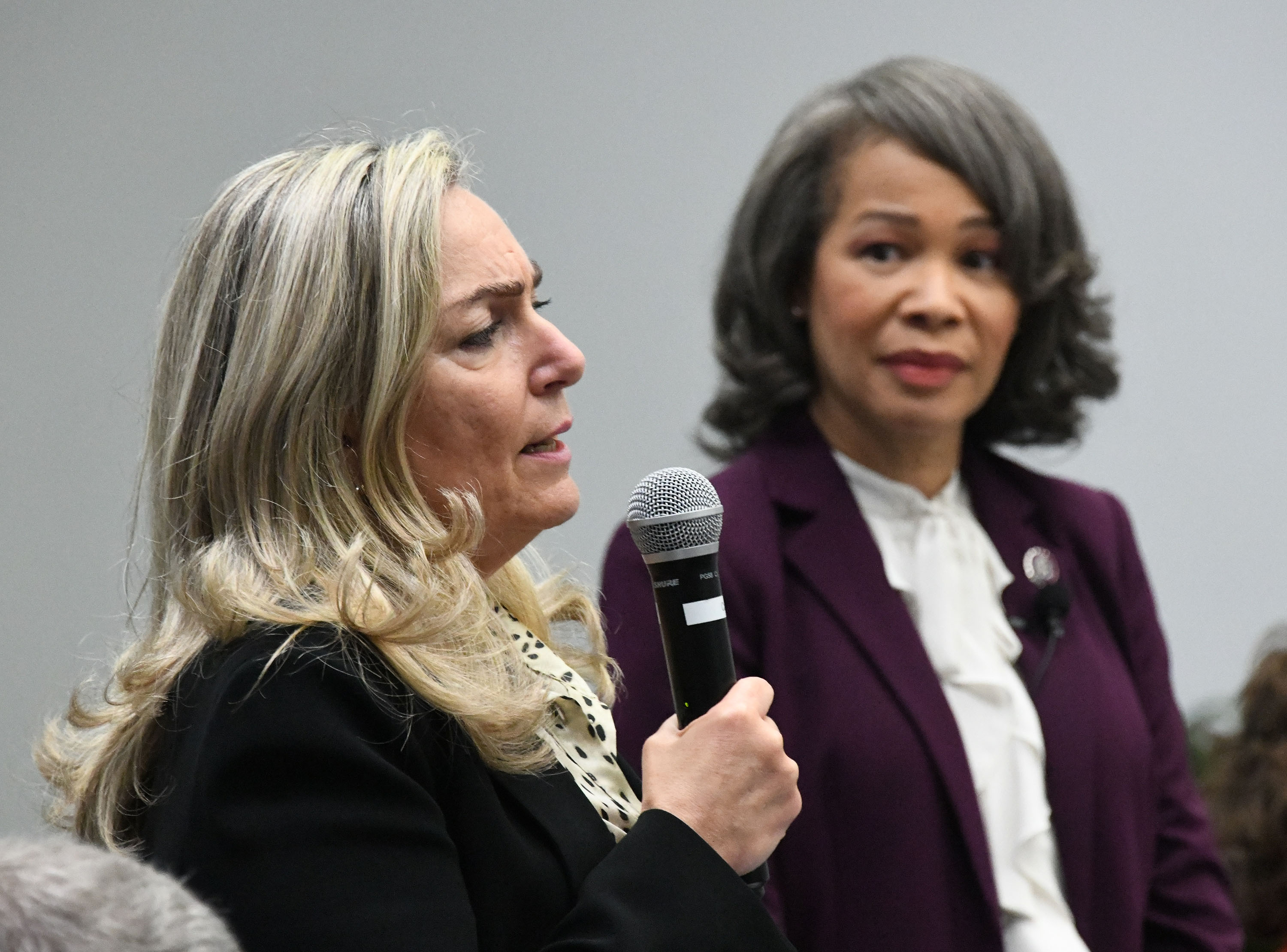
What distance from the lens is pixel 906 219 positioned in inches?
85.7

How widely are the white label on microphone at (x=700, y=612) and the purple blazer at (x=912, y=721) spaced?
24.6 inches

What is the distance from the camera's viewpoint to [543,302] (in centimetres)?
169

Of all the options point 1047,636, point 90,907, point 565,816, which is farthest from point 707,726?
point 1047,636

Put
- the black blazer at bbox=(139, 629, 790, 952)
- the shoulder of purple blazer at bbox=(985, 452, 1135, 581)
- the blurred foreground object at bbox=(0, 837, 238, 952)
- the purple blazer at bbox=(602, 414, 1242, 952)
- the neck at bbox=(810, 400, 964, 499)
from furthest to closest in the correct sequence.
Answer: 1. the shoulder of purple blazer at bbox=(985, 452, 1135, 581)
2. the neck at bbox=(810, 400, 964, 499)
3. the purple blazer at bbox=(602, 414, 1242, 952)
4. the black blazer at bbox=(139, 629, 790, 952)
5. the blurred foreground object at bbox=(0, 837, 238, 952)

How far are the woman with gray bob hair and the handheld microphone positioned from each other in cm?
63

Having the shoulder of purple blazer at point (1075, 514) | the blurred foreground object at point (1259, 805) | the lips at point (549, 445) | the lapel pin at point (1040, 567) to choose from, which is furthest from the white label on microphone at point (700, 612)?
the blurred foreground object at point (1259, 805)

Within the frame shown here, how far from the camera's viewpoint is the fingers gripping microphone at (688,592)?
4.49 feet

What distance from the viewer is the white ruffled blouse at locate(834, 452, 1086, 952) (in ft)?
6.72

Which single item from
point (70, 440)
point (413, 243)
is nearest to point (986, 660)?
point (413, 243)

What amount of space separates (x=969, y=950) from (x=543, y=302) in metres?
1.05

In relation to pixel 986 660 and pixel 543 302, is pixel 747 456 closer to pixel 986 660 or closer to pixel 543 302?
pixel 986 660

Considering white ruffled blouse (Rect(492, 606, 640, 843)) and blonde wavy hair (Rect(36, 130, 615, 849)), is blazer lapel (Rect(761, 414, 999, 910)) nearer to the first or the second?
Result: white ruffled blouse (Rect(492, 606, 640, 843))

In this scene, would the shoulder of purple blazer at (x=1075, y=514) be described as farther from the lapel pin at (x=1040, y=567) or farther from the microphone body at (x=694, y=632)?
the microphone body at (x=694, y=632)

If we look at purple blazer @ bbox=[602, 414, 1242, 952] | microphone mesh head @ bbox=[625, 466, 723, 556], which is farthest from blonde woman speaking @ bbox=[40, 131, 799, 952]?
purple blazer @ bbox=[602, 414, 1242, 952]
